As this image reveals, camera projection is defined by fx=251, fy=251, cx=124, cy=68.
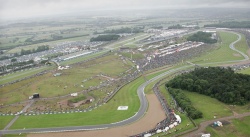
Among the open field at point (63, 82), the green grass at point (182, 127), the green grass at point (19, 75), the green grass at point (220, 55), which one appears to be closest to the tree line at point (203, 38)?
the green grass at point (220, 55)

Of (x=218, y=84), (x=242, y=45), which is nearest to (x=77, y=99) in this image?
(x=218, y=84)

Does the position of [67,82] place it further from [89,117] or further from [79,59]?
[79,59]

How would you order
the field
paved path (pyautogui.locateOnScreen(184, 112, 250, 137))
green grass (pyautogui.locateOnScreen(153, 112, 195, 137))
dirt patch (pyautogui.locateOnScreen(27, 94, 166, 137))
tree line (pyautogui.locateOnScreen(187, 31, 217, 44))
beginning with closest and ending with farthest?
paved path (pyautogui.locateOnScreen(184, 112, 250, 137)) < green grass (pyautogui.locateOnScreen(153, 112, 195, 137)) < dirt patch (pyautogui.locateOnScreen(27, 94, 166, 137)) < the field < tree line (pyautogui.locateOnScreen(187, 31, 217, 44))

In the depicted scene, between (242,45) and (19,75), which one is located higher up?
(242,45)

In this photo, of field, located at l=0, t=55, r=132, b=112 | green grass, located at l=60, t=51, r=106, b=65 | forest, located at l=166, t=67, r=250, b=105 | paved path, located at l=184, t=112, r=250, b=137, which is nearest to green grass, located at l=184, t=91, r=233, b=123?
paved path, located at l=184, t=112, r=250, b=137

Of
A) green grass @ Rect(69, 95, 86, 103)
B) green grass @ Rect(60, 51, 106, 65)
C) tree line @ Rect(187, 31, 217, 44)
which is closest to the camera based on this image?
green grass @ Rect(69, 95, 86, 103)

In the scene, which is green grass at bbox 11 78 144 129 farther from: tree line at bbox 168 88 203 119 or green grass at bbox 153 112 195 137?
green grass at bbox 153 112 195 137
